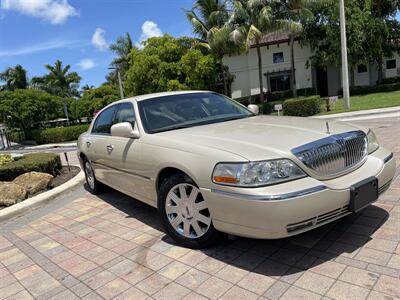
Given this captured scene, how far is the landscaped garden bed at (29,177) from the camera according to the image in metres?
6.40

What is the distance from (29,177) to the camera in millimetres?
7102

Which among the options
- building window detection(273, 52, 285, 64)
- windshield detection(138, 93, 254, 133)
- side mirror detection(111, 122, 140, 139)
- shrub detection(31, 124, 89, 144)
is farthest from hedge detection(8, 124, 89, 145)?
side mirror detection(111, 122, 140, 139)

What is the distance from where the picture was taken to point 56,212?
19.1 ft

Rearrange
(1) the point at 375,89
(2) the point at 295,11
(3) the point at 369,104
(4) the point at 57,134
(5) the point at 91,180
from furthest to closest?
(4) the point at 57,134, (1) the point at 375,89, (2) the point at 295,11, (3) the point at 369,104, (5) the point at 91,180

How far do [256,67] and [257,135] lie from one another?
29813 millimetres

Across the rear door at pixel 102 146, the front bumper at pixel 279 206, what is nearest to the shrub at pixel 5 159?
the rear door at pixel 102 146

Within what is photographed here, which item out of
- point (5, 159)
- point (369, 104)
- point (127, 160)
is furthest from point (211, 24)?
point (127, 160)

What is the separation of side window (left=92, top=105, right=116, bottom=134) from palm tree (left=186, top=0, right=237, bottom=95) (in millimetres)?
19864

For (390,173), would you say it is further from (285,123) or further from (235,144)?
(235,144)

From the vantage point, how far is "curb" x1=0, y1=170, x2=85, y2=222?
5.70 m

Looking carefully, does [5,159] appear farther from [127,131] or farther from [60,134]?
[60,134]

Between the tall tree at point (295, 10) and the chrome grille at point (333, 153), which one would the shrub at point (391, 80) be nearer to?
the tall tree at point (295, 10)

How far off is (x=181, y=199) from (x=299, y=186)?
1236 millimetres

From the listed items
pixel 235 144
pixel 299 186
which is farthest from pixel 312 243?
pixel 235 144
